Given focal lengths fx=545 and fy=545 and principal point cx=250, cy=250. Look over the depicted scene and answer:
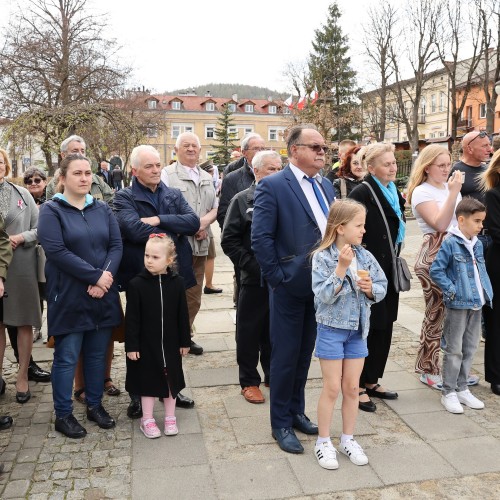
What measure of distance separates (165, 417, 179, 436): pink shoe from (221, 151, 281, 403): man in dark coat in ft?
2.50

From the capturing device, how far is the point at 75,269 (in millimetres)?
3697

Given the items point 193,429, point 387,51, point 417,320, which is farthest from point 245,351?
point 387,51

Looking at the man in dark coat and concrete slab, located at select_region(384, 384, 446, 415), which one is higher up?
the man in dark coat

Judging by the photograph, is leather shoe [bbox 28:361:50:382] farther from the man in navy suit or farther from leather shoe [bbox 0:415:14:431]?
the man in navy suit

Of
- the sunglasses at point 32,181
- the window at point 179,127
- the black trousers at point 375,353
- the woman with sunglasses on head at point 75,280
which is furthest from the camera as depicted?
the window at point 179,127

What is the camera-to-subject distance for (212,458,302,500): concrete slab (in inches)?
120

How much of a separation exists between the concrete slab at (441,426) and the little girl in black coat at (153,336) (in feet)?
5.64

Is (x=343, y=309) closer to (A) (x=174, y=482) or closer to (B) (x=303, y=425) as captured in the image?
(B) (x=303, y=425)

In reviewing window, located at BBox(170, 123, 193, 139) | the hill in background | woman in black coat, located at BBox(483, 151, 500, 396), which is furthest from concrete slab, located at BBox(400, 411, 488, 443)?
the hill in background

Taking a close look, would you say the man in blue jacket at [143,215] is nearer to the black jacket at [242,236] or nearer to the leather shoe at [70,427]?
the black jacket at [242,236]

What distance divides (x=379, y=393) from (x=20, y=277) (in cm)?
306

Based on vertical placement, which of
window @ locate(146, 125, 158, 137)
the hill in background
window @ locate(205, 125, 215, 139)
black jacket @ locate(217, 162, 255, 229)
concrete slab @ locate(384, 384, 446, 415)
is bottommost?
concrete slab @ locate(384, 384, 446, 415)

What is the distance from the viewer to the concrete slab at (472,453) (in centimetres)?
333

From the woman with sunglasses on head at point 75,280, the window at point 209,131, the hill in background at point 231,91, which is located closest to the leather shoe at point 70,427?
the woman with sunglasses on head at point 75,280
